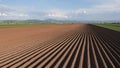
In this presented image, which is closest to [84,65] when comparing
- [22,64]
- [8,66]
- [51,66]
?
[51,66]

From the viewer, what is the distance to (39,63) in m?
8.02

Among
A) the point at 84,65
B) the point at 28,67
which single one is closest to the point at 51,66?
the point at 28,67

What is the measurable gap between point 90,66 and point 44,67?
6.24 ft

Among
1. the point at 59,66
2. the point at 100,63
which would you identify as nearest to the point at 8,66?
the point at 59,66

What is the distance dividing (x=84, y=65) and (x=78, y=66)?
1.09ft

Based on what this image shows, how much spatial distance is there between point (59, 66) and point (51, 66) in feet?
1.08

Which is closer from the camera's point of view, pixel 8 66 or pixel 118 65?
pixel 8 66

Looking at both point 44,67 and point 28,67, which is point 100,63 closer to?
point 44,67

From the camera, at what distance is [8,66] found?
7449 mm

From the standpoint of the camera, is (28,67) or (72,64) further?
(72,64)

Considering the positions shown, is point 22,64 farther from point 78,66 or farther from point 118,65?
point 118,65

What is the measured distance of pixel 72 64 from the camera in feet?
26.0

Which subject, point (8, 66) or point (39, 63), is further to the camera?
point (39, 63)

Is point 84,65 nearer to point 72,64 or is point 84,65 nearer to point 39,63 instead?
point 72,64
